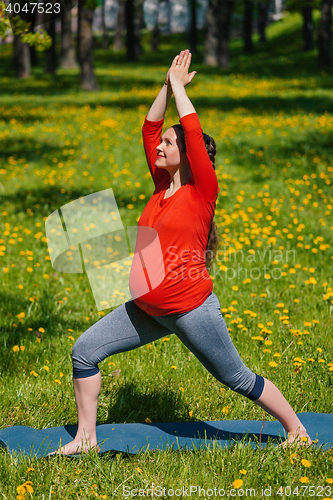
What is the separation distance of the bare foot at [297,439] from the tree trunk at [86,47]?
683 inches

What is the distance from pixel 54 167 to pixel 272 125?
237 inches

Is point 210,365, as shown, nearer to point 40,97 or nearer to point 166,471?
point 166,471

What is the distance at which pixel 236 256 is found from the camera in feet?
19.9

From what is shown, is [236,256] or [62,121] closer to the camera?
[236,256]

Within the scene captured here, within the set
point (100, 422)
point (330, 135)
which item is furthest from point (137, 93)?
point (100, 422)

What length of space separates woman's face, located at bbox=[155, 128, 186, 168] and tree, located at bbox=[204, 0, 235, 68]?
26.8 meters

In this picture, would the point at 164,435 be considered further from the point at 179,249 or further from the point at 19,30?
the point at 19,30

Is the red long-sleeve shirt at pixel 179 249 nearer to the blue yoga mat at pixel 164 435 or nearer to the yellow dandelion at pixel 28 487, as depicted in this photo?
the blue yoga mat at pixel 164 435

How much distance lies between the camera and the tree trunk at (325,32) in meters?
23.2

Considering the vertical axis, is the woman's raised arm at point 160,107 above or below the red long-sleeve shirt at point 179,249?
above

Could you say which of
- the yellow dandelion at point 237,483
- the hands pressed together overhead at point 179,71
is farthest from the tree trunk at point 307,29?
the yellow dandelion at point 237,483

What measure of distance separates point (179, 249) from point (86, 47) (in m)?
18.5
